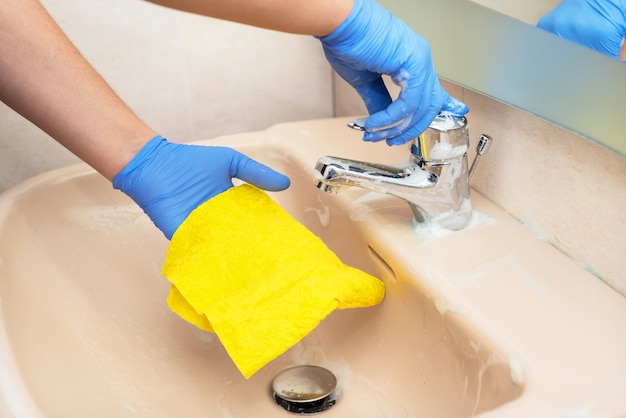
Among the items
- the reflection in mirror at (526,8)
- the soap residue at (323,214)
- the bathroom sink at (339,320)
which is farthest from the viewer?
the soap residue at (323,214)

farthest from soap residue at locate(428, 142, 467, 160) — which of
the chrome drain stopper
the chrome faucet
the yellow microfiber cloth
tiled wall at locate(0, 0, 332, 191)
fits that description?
tiled wall at locate(0, 0, 332, 191)

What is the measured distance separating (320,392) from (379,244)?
0.55ft

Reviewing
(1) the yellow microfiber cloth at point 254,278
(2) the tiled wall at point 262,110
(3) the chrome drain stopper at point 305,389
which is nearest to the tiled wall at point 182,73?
(2) the tiled wall at point 262,110

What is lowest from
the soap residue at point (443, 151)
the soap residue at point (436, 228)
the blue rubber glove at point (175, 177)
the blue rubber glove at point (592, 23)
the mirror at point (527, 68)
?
the soap residue at point (436, 228)

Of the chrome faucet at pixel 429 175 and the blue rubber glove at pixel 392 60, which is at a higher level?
the blue rubber glove at pixel 392 60

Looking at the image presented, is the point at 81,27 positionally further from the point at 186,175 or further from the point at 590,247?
the point at 590,247

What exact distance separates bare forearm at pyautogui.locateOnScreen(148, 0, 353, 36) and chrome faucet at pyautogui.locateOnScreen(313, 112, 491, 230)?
106 millimetres

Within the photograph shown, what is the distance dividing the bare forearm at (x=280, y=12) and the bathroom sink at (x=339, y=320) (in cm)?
24

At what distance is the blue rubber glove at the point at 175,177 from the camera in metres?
0.68

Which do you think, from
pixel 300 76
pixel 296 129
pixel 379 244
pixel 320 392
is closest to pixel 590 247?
pixel 379 244

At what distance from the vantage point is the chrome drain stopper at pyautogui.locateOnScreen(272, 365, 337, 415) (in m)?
0.68

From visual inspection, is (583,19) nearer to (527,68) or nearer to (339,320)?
(527,68)

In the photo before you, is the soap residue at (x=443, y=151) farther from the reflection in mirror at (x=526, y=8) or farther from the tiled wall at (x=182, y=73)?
the tiled wall at (x=182, y=73)

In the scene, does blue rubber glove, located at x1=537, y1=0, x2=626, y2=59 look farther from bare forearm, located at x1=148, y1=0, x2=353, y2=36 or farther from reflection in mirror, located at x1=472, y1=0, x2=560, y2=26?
bare forearm, located at x1=148, y1=0, x2=353, y2=36
